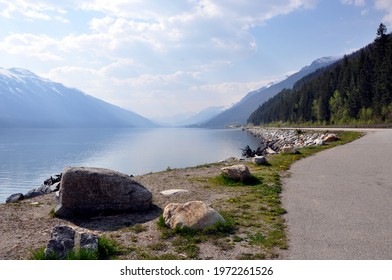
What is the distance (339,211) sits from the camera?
11.6 meters

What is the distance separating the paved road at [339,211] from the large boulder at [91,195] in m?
6.31

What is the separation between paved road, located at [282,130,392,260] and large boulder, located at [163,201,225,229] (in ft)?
8.18

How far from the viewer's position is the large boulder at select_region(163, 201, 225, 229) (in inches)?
393

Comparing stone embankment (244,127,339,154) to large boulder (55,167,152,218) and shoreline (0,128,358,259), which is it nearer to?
shoreline (0,128,358,259)

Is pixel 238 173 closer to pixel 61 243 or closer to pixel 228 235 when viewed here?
pixel 228 235

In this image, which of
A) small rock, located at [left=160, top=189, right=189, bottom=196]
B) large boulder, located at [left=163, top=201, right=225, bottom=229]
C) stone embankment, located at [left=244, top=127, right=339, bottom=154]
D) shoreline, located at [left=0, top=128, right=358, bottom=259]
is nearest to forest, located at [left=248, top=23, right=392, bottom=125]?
stone embankment, located at [left=244, top=127, right=339, bottom=154]

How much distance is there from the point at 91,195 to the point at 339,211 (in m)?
9.32

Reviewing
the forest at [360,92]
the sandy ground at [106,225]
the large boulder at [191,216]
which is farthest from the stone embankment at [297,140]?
the forest at [360,92]

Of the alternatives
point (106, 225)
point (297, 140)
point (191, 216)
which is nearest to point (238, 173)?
point (191, 216)

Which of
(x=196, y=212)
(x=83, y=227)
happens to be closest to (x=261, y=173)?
(x=196, y=212)

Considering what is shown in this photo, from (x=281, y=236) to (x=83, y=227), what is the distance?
6.62 m

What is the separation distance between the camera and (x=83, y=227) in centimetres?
1094

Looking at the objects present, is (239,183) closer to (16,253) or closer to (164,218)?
(164,218)
